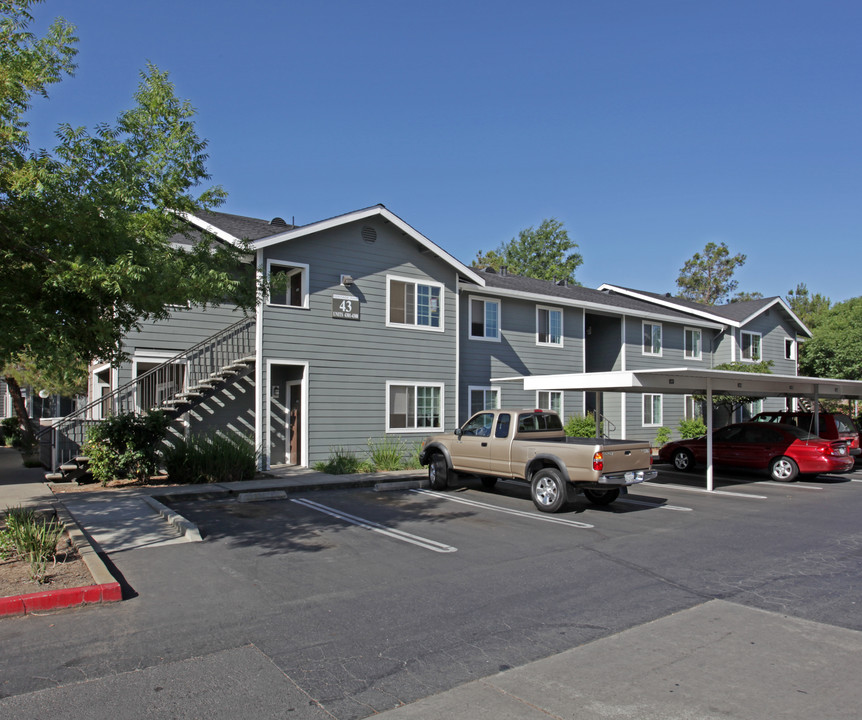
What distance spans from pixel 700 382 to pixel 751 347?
56.6ft

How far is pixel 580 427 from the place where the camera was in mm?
22953

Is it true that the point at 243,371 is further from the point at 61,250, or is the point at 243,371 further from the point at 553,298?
the point at 553,298

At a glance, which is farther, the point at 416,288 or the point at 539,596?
the point at 416,288

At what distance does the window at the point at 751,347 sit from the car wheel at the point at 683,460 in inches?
543

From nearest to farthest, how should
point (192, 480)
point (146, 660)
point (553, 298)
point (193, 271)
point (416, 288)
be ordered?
point (146, 660) → point (193, 271) → point (192, 480) → point (416, 288) → point (553, 298)

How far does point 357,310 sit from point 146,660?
13835mm

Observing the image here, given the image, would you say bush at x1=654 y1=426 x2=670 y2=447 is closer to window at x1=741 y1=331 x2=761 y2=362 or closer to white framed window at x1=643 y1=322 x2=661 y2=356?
white framed window at x1=643 y1=322 x2=661 y2=356

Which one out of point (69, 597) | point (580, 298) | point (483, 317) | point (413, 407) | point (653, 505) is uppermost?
point (580, 298)

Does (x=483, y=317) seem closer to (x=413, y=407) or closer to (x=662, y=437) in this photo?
(x=413, y=407)

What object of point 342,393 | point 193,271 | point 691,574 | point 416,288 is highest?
point 416,288

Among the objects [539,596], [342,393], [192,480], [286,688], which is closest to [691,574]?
[539,596]

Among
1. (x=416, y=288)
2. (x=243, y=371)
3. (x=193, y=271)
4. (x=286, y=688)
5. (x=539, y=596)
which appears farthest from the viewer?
(x=416, y=288)

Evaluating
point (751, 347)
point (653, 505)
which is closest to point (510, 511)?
point (653, 505)

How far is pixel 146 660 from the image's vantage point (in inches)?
193
